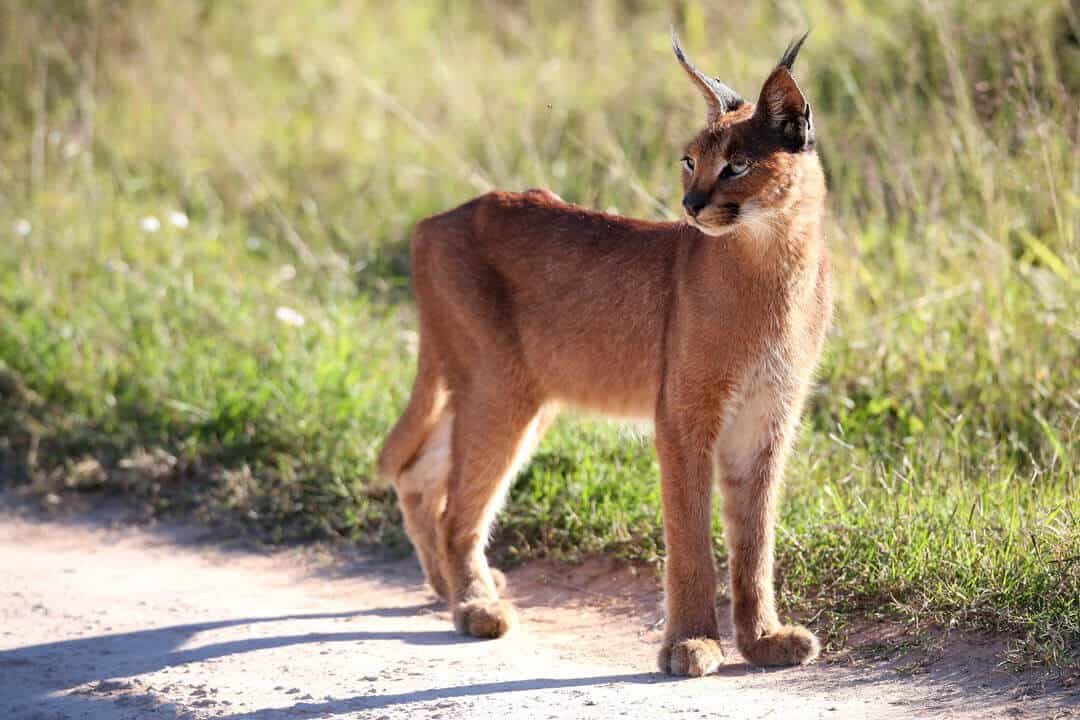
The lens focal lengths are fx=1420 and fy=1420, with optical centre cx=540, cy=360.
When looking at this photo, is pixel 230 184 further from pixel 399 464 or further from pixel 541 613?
pixel 541 613

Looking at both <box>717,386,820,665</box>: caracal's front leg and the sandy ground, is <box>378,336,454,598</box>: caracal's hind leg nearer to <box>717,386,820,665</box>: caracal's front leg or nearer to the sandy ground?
the sandy ground

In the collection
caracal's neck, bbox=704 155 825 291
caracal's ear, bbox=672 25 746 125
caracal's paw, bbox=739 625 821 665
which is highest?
caracal's ear, bbox=672 25 746 125

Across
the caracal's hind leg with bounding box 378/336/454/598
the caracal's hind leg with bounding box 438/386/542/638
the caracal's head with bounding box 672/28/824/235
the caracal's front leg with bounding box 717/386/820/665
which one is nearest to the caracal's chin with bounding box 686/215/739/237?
the caracal's head with bounding box 672/28/824/235

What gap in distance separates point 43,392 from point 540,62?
4377 mm

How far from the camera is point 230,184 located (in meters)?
8.29

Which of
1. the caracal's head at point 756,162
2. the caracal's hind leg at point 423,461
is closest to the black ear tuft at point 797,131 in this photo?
the caracal's head at point 756,162

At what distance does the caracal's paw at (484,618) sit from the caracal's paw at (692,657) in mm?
596

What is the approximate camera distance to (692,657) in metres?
3.60

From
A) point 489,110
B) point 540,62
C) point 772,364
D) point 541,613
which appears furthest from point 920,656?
point 540,62

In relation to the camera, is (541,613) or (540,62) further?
(540,62)

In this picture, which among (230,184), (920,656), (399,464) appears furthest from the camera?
(230,184)

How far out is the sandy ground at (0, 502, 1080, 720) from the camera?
11.2ft

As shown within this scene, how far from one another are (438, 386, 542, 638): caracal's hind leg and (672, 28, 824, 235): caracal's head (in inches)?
37.4

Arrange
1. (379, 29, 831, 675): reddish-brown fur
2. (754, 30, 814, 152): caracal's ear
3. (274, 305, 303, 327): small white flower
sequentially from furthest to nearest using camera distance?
(274, 305, 303, 327): small white flower → (379, 29, 831, 675): reddish-brown fur → (754, 30, 814, 152): caracal's ear
